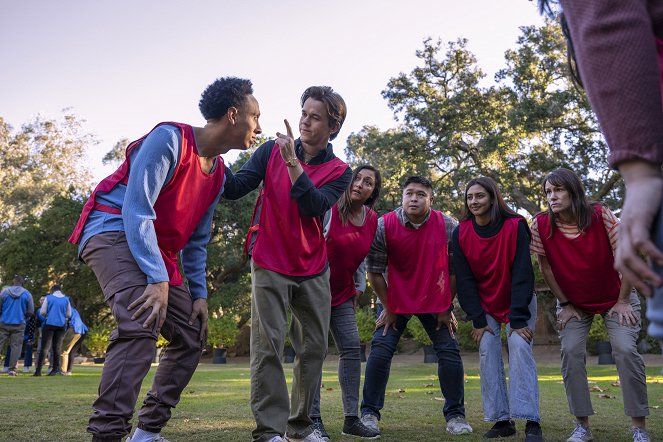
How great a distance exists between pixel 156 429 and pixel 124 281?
3.54 feet

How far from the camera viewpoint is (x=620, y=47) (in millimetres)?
1250

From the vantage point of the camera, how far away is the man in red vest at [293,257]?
3844 millimetres

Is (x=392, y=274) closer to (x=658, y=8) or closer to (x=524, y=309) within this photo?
(x=524, y=309)

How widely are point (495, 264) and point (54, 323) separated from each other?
429 inches

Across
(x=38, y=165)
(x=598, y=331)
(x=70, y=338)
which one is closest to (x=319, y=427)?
(x=70, y=338)

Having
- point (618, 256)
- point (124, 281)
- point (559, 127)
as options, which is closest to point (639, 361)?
A: point (124, 281)

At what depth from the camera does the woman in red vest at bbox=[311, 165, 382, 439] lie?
204 inches

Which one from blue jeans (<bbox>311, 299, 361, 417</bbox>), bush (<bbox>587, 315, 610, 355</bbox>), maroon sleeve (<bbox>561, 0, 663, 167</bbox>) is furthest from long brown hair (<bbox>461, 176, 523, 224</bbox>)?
bush (<bbox>587, 315, 610, 355</bbox>)

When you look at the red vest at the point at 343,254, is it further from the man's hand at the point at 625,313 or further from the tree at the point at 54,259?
the tree at the point at 54,259

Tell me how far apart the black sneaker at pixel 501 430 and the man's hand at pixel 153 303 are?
8.89ft

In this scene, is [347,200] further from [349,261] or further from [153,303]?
[153,303]

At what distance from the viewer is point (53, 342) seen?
1376 cm

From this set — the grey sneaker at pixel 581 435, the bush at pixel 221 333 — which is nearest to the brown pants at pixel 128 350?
the grey sneaker at pixel 581 435

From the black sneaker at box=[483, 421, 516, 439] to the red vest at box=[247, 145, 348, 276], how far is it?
5.86 ft
